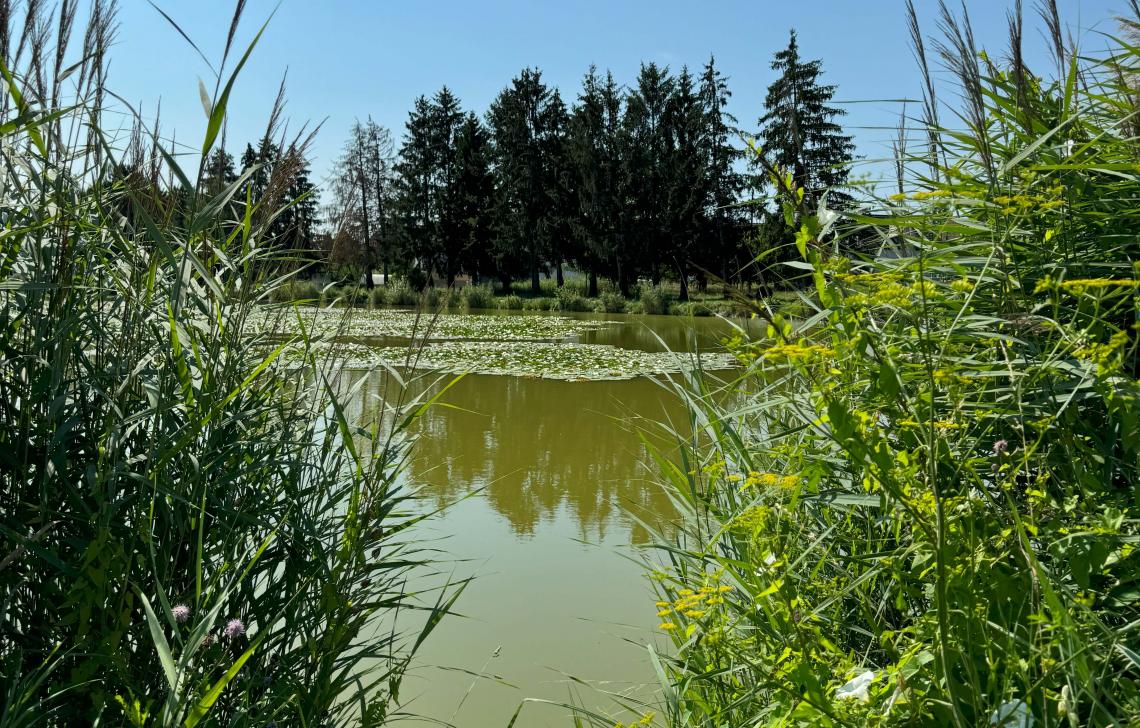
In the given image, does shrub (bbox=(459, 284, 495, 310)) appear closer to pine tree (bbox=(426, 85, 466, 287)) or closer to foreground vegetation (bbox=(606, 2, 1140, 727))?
pine tree (bbox=(426, 85, 466, 287))

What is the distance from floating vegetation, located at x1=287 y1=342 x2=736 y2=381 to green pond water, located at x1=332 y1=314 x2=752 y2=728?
1.96 meters

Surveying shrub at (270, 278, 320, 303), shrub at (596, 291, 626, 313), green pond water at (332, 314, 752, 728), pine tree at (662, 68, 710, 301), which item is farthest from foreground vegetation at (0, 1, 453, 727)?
pine tree at (662, 68, 710, 301)

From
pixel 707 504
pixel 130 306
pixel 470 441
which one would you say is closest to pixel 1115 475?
pixel 707 504

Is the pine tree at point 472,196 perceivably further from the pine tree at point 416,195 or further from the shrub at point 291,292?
the shrub at point 291,292

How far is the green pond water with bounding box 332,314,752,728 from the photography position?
2346 mm

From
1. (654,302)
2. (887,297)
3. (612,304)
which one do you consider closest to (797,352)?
(887,297)

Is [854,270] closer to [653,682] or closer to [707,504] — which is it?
[707,504]

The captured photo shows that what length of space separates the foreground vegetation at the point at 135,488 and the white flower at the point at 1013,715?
97 centimetres

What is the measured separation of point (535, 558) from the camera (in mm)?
3430

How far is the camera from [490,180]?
1239 inches

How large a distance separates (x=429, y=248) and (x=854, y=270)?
3006 cm

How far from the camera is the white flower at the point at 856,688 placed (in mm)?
1047

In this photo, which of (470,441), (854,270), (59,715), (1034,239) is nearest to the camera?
(59,715)

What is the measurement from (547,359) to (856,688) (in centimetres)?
942
